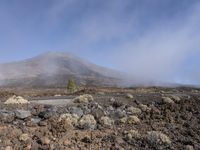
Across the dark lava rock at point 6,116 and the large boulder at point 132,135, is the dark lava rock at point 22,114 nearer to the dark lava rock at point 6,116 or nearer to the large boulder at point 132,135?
the dark lava rock at point 6,116

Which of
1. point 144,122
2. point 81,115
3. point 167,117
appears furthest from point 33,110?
point 167,117

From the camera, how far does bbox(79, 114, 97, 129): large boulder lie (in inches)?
854

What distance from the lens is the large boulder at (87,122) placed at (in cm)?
2170

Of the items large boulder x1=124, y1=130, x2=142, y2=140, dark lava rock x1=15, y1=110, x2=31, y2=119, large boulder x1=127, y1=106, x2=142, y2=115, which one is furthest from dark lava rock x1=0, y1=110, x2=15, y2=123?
large boulder x1=127, y1=106, x2=142, y2=115

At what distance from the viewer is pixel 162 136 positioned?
67.9 feet

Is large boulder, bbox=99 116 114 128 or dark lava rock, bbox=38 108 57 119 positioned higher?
dark lava rock, bbox=38 108 57 119

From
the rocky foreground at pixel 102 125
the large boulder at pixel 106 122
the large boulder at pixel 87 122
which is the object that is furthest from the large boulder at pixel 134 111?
the large boulder at pixel 87 122

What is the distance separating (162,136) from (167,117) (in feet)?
11.6

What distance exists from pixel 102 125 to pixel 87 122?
0.90m

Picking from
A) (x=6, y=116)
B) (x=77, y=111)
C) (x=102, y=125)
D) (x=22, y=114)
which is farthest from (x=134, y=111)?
(x=6, y=116)

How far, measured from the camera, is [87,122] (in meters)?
22.1

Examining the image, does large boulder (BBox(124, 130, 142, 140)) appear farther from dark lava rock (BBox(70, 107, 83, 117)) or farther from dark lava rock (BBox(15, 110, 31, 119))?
dark lava rock (BBox(15, 110, 31, 119))

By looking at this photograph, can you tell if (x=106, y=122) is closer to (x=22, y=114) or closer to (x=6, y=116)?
(x=22, y=114)

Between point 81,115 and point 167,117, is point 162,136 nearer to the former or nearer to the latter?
point 167,117
